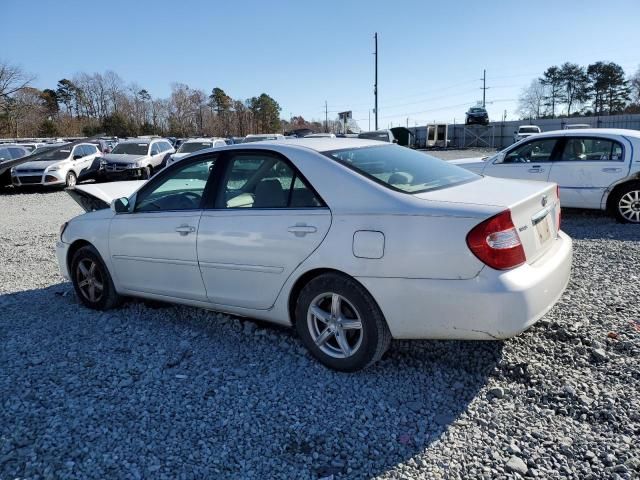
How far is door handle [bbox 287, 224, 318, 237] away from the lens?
323 centimetres

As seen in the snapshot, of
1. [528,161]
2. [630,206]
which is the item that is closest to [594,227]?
[630,206]

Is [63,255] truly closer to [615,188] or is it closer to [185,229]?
[185,229]

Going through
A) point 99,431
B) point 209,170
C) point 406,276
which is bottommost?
point 99,431

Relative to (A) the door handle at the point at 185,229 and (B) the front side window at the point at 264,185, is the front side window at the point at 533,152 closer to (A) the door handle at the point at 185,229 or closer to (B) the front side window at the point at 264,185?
(B) the front side window at the point at 264,185

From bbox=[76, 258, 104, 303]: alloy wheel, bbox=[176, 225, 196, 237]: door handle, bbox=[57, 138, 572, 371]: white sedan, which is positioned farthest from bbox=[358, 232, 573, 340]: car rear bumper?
bbox=[76, 258, 104, 303]: alloy wheel

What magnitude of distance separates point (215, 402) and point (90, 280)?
7.85 feet

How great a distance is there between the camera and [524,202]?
305 cm

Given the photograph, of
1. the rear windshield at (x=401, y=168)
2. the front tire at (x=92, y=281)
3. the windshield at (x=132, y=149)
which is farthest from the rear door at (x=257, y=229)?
the windshield at (x=132, y=149)

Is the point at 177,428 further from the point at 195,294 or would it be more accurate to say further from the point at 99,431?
the point at 195,294

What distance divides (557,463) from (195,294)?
274 cm

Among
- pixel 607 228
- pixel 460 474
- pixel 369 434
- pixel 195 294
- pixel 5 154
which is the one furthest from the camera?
Answer: pixel 5 154

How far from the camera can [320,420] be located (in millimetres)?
2828

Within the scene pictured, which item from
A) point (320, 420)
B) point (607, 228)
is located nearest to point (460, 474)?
point (320, 420)

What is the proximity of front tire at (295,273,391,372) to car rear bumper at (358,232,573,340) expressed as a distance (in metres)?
0.10
